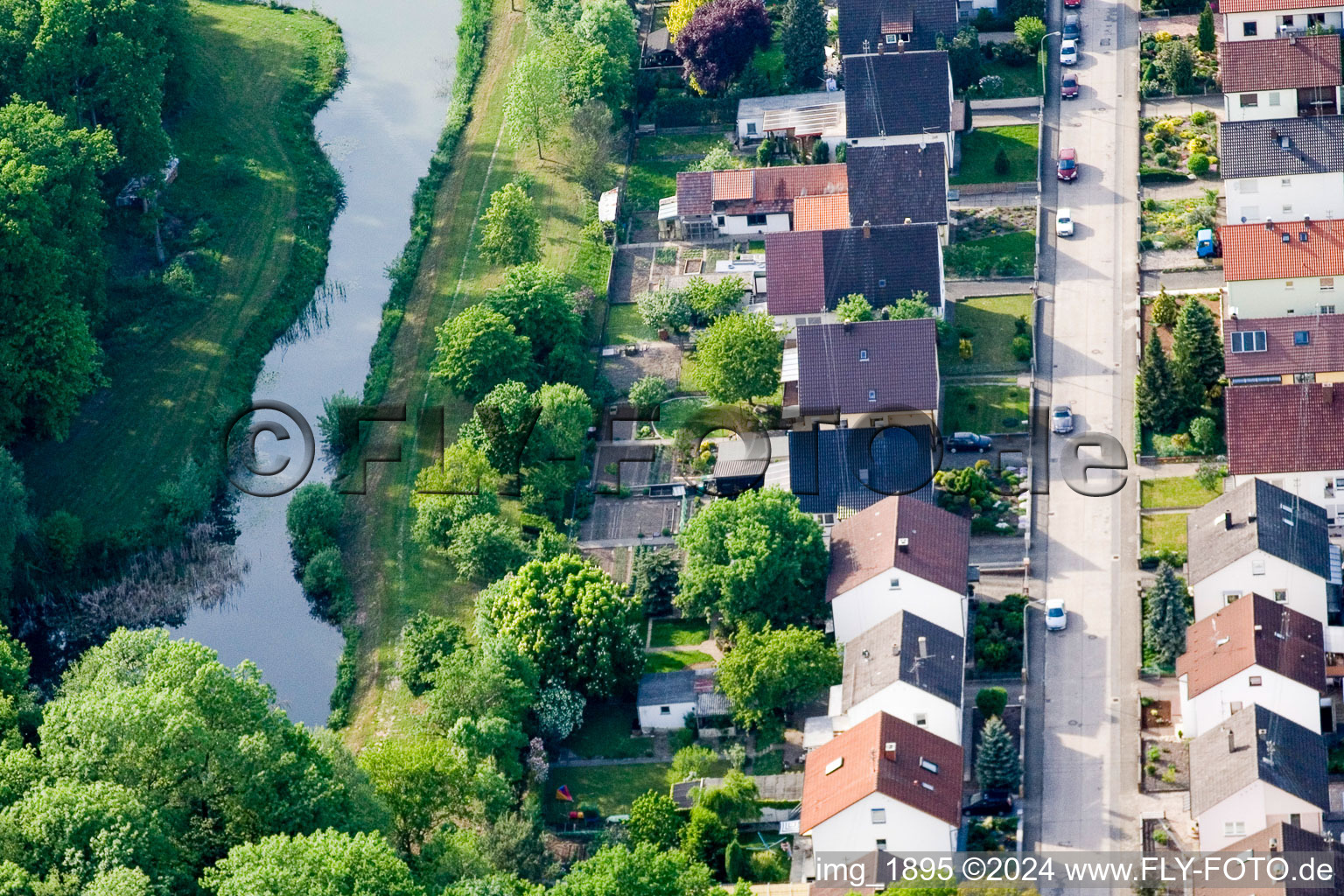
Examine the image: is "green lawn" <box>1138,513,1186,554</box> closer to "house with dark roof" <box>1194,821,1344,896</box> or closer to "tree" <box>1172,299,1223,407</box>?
"tree" <box>1172,299,1223,407</box>

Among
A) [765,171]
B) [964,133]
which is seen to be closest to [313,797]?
[765,171]

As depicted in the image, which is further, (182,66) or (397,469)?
(182,66)

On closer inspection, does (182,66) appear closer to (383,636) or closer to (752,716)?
(383,636)

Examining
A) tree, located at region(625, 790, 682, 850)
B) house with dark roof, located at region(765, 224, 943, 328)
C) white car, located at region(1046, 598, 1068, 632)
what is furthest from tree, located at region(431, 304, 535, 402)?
tree, located at region(625, 790, 682, 850)

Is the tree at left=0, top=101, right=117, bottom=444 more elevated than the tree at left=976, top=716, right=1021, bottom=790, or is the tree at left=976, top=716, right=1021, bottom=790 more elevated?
the tree at left=0, top=101, right=117, bottom=444

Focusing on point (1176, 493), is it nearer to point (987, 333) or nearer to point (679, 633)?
point (987, 333)

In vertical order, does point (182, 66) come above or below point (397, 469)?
above
